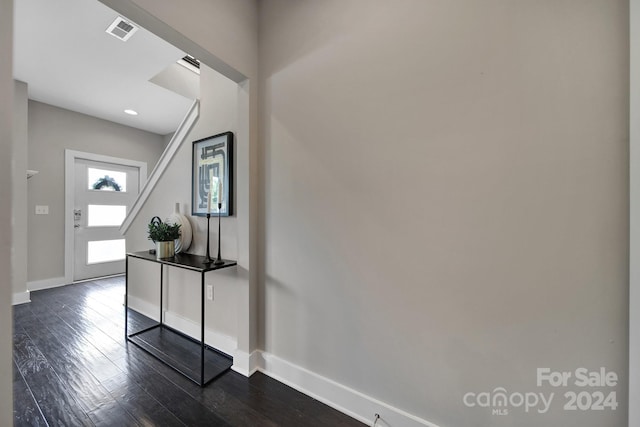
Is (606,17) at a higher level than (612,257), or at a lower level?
higher

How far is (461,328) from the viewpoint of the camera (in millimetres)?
1097

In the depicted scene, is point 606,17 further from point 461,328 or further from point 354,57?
point 461,328

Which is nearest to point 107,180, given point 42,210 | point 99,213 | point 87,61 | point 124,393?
point 99,213

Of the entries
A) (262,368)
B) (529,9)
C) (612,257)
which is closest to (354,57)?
(529,9)

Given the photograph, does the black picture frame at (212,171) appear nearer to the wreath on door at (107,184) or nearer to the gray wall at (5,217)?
the gray wall at (5,217)

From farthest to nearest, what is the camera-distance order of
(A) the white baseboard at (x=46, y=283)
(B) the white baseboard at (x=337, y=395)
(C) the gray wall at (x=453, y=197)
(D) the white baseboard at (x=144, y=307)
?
(A) the white baseboard at (x=46, y=283), (D) the white baseboard at (x=144, y=307), (B) the white baseboard at (x=337, y=395), (C) the gray wall at (x=453, y=197)

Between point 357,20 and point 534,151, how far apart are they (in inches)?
43.6

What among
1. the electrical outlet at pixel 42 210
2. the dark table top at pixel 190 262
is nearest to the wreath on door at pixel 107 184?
the electrical outlet at pixel 42 210

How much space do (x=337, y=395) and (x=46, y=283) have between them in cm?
450

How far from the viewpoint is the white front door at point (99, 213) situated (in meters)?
3.85

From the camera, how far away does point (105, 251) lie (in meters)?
4.17

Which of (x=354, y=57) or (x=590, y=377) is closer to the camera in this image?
(x=590, y=377)

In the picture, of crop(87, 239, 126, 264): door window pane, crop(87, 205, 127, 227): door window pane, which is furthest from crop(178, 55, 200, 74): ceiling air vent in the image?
crop(87, 239, 126, 264): door window pane

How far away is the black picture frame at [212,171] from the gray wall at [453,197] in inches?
19.7
